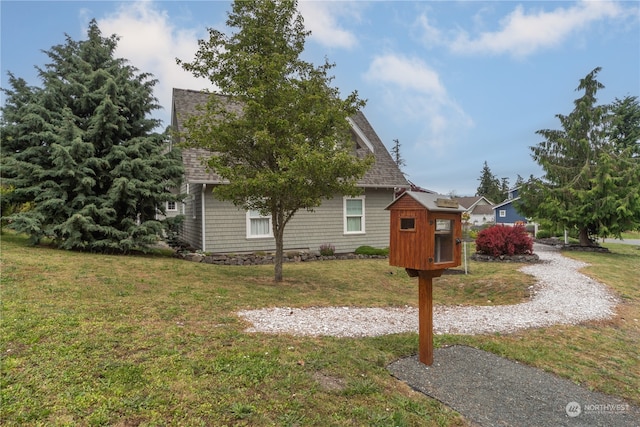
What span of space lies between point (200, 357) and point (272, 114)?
18.1 ft

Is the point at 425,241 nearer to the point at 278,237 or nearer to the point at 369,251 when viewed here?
the point at 278,237

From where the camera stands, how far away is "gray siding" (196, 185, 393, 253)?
12523 millimetres

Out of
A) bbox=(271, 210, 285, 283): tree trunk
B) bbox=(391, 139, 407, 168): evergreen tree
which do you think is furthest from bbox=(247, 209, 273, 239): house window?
bbox=(391, 139, 407, 168): evergreen tree

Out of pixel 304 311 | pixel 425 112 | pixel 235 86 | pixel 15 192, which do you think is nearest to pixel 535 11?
pixel 425 112

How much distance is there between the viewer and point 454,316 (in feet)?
21.2

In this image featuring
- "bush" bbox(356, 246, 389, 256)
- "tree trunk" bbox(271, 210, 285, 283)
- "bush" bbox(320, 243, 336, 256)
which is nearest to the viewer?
"tree trunk" bbox(271, 210, 285, 283)

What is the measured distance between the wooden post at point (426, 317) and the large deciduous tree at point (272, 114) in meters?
3.65

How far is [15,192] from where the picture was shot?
10.4 metres

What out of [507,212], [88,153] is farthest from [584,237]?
[507,212]

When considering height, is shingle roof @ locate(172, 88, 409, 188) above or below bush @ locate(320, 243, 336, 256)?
above

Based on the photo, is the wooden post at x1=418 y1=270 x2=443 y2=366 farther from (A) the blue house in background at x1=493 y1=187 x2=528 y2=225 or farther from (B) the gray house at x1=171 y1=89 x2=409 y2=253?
(A) the blue house in background at x1=493 y1=187 x2=528 y2=225

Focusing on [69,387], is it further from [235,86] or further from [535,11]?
[535,11]

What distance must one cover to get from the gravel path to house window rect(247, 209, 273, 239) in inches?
283

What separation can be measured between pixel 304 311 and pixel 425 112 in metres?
11.5
